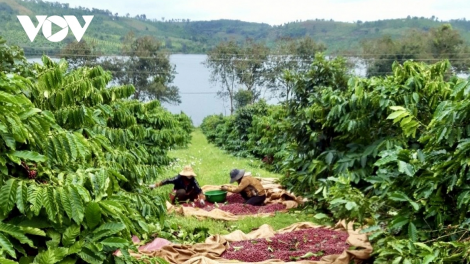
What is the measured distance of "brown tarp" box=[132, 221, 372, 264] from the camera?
13.2 feet

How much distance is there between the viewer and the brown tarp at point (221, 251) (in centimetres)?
402

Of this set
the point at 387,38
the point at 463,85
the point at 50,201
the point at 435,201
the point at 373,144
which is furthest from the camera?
the point at 387,38

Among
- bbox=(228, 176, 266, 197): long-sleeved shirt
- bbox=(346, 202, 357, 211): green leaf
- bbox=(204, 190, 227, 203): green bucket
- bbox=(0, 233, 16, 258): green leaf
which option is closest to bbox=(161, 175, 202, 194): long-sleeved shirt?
bbox=(204, 190, 227, 203): green bucket

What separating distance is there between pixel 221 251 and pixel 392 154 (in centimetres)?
214

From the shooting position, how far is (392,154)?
130 inches

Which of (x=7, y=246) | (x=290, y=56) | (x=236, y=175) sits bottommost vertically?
(x=236, y=175)

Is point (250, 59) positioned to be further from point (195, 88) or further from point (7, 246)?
point (7, 246)

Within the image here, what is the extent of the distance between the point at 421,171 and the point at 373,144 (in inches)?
92.4

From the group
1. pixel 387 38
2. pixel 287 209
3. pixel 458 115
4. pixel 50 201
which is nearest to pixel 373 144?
pixel 287 209

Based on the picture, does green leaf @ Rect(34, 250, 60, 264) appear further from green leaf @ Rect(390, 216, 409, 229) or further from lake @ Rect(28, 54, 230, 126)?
lake @ Rect(28, 54, 230, 126)

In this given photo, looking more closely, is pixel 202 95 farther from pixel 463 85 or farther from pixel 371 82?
pixel 463 85

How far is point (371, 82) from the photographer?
574 centimetres

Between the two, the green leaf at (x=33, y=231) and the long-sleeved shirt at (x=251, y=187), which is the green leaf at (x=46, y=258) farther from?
the long-sleeved shirt at (x=251, y=187)

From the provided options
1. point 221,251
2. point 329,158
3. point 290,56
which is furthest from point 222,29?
point 221,251
